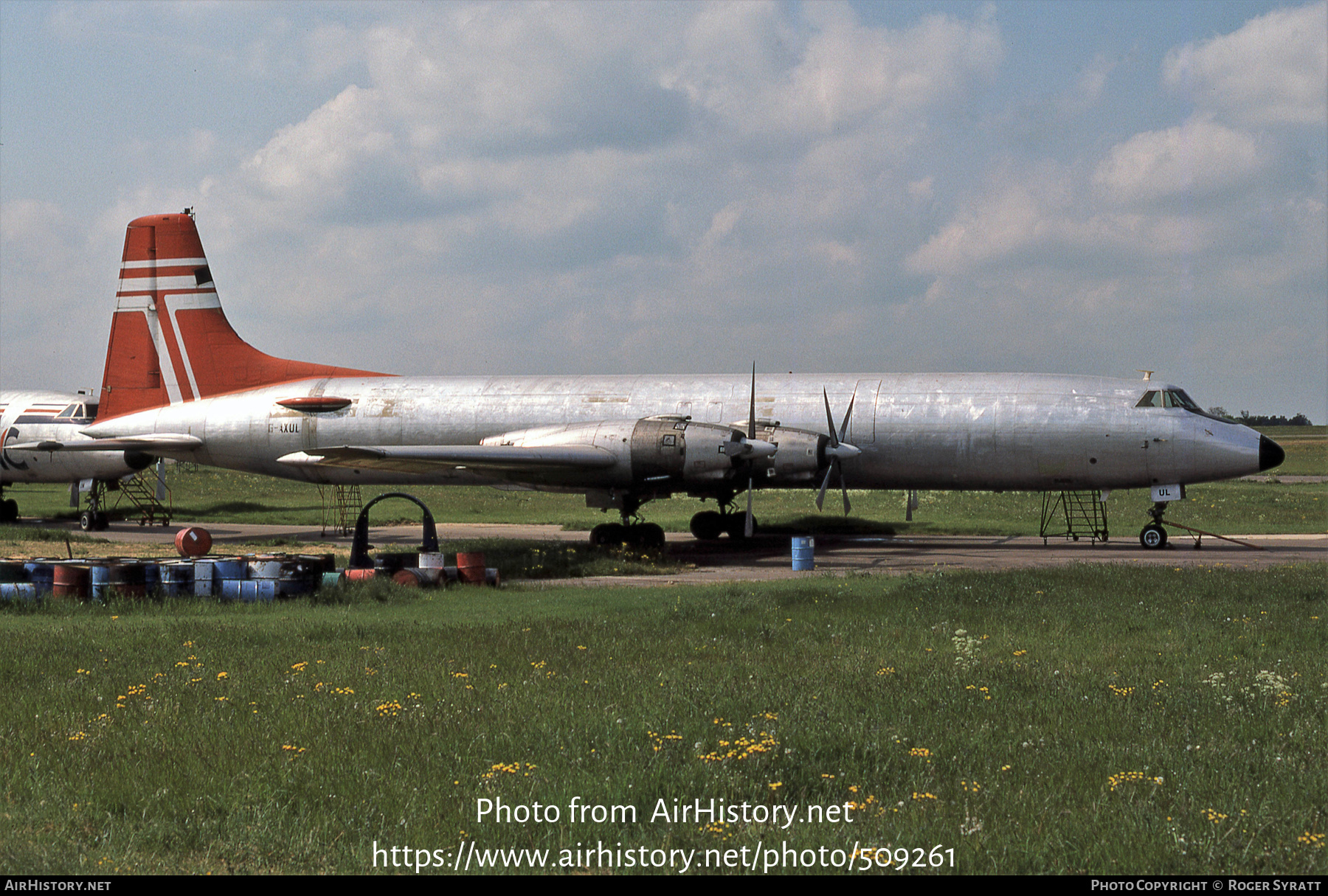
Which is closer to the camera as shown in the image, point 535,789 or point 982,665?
point 535,789

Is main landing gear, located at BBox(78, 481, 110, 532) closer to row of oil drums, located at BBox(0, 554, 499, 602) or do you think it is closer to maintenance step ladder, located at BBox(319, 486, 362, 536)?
maintenance step ladder, located at BBox(319, 486, 362, 536)

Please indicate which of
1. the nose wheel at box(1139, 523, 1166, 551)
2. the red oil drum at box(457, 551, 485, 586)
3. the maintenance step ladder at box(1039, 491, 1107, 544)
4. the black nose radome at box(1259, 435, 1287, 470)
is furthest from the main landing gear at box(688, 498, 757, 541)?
the red oil drum at box(457, 551, 485, 586)

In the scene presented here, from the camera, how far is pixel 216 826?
6.53 meters

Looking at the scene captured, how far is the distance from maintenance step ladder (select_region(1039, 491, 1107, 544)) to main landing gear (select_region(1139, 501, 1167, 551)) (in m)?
1.31

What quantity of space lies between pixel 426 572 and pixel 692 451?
29.6ft

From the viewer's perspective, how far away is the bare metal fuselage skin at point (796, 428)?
2683 cm

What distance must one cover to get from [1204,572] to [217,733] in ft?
58.2

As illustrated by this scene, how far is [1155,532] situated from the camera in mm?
28188

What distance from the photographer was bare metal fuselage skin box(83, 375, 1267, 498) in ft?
88.0

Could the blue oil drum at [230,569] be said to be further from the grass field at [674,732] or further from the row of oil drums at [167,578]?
the grass field at [674,732]

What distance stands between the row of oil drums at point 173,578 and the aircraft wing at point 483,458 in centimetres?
737

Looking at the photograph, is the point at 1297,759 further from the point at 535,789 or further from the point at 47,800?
the point at 47,800

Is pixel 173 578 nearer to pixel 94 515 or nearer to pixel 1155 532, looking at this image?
pixel 94 515
